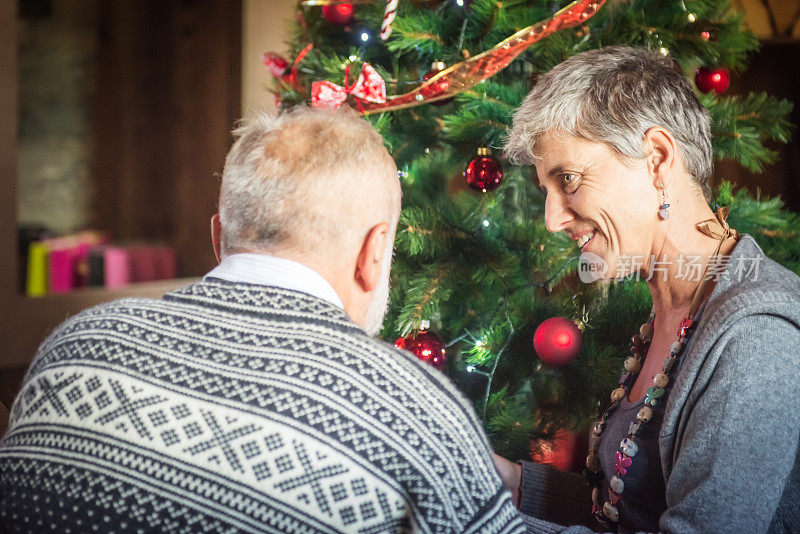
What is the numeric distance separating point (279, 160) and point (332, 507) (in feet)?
1.61

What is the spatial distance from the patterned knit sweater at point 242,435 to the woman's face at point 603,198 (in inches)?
21.4

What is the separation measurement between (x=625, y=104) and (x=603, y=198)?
17cm

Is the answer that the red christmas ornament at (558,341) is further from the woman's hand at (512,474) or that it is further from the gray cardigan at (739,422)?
the gray cardigan at (739,422)

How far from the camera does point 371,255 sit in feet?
3.50

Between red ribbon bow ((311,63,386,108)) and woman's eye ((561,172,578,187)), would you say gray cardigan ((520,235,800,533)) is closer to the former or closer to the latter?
woman's eye ((561,172,578,187))

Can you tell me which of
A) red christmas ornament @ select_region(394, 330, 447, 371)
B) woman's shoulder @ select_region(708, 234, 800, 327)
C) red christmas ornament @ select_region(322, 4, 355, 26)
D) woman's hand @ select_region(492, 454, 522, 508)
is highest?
red christmas ornament @ select_region(322, 4, 355, 26)

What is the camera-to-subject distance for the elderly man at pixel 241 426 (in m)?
0.83

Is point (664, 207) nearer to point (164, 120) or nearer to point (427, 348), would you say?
point (427, 348)

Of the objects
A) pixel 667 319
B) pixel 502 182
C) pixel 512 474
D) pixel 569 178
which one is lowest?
pixel 512 474

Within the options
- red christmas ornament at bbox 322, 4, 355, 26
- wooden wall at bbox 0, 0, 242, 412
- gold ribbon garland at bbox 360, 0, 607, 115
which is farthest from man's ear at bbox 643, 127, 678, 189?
wooden wall at bbox 0, 0, 242, 412

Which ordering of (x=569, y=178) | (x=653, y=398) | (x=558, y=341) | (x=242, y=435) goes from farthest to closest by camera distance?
(x=558, y=341) → (x=569, y=178) → (x=653, y=398) → (x=242, y=435)

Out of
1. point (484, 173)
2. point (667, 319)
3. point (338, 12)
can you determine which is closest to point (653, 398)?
point (667, 319)

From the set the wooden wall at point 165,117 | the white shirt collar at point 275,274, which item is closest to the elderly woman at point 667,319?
the white shirt collar at point 275,274

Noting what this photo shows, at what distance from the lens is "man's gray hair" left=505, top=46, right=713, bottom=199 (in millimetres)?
1213
